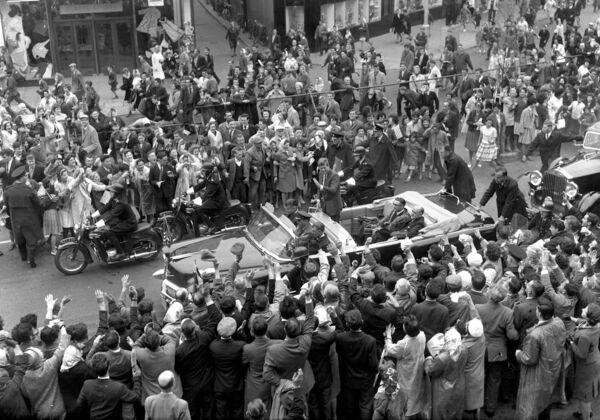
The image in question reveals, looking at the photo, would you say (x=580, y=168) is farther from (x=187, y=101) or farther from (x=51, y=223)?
(x=187, y=101)

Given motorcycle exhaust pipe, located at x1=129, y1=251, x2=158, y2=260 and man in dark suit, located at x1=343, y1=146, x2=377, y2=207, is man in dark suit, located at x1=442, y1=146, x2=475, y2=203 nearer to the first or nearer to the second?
man in dark suit, located at x1=343, y1=146, x2=377, y2=207

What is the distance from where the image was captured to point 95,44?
2900 cm

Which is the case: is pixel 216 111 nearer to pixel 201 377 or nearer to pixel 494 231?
pixel 494 231

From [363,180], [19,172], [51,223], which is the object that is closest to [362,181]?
[363,180]

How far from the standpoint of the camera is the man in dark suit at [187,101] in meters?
21.6

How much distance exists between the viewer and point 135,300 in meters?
9.91

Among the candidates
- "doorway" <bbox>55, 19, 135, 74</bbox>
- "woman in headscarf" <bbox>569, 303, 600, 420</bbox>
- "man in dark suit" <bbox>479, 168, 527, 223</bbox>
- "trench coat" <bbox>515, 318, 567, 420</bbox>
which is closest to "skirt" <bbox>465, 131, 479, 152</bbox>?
"man in dark suit" <bbox>479, 168, 527, 223</bbox>

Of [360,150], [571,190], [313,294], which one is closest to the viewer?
[313,294]

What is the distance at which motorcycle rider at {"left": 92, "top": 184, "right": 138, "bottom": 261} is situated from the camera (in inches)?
542

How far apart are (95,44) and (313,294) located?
72.2ft

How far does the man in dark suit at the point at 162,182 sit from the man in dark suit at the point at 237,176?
3.55 feet

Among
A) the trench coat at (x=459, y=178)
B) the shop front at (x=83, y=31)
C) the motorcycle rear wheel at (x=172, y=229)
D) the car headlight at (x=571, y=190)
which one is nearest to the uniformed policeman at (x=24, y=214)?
the motorcycle rear wheel at (x=172, y=229)

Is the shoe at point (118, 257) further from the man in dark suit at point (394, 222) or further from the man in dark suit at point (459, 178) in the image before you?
the man in dark suit at point (459, 178)

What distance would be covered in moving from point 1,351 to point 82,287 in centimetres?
539
